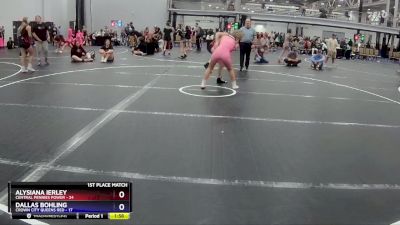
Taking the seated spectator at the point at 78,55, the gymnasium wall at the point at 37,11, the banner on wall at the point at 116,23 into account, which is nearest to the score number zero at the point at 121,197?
the seated spectator at the point at 78,55

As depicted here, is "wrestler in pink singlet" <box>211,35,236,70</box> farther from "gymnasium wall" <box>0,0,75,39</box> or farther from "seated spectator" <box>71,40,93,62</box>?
"gymnasium wall" <box>0,0,75,39</box>

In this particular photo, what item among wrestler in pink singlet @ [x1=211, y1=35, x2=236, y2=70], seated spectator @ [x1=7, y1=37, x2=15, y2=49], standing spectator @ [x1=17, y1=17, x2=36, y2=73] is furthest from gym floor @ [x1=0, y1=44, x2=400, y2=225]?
seated spectator @ [x1=7, y1=37, x2=15, y2=49]

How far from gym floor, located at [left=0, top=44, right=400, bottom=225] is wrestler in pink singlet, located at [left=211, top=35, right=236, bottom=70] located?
693 millimetres

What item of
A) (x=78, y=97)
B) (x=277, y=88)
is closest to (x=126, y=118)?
(x=78, y=97)

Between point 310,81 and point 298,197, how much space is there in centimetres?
967

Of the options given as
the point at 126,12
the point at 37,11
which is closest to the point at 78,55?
the point at 37,11

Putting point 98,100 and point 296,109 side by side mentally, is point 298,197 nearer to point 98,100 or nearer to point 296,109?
point 296,109

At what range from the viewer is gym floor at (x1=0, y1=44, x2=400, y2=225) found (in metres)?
3.93

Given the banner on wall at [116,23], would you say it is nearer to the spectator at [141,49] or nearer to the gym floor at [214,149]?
the spectator at [141,49]

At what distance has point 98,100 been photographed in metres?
8.73
